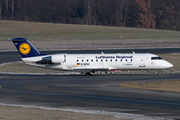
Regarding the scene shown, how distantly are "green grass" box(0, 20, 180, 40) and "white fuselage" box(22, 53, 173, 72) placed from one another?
63609 mm

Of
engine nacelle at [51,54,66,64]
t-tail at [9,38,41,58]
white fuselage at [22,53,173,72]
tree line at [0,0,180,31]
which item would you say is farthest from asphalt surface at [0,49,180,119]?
tree line at [0,0,180,31]

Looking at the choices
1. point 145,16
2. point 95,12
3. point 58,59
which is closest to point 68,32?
point 95,12

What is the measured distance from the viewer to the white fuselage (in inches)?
1563

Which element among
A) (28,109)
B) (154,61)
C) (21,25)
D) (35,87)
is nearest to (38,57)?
(35,87)

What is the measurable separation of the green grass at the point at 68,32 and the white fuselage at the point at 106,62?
209 feet

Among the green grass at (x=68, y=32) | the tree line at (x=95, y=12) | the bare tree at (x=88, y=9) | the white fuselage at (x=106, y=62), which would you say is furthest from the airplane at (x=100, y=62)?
the bare tree at (x=88, y=9)

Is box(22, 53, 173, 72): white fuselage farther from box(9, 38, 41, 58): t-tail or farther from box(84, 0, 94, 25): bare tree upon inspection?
box(84, 0, 94, 25): bare tree

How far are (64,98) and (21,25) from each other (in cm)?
10901

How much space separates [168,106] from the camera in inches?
781

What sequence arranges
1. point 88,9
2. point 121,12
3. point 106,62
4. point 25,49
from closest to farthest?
point 106,62
point 25,49
point 88,9
point 121,12

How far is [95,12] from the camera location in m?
153

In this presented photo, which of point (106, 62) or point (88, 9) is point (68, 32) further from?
point (106, 62)

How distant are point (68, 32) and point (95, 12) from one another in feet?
131

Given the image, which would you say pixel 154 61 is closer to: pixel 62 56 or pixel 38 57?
pixel 62 56
